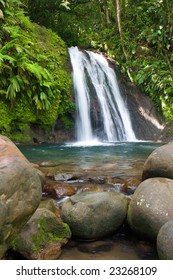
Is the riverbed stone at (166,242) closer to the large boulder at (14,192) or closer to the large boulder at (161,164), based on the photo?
the large boulder at (14,192)

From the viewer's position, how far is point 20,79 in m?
9.99

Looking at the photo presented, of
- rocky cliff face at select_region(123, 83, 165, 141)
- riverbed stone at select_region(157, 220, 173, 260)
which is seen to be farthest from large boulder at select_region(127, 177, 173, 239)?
rocky cliff face at select_region(123, 83, 165, 141)

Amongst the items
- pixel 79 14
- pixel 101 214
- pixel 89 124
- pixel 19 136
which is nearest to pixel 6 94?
pixel 19 136

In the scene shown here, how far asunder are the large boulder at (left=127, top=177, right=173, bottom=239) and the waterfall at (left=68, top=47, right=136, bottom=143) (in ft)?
24.4

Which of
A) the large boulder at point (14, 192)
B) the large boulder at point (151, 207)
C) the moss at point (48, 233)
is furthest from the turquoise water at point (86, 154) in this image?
the large boulder at point (14, 192)

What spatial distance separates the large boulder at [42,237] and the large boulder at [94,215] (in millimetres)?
158

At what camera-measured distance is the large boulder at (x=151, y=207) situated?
12.9 feet

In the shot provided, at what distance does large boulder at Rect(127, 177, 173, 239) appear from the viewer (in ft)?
12.9

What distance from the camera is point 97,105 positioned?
1247cm

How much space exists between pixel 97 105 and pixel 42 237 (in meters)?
9.07

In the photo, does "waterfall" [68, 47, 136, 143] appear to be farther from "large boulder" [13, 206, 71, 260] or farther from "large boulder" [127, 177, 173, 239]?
"large boulder" [13, 206, 71, 260]

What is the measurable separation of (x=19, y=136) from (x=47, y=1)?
875cm

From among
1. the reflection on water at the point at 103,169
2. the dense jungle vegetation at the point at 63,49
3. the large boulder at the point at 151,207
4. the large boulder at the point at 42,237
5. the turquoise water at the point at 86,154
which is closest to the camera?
the large boulder at the point at 42,237

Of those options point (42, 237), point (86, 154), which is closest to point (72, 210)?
point (42, 237)
